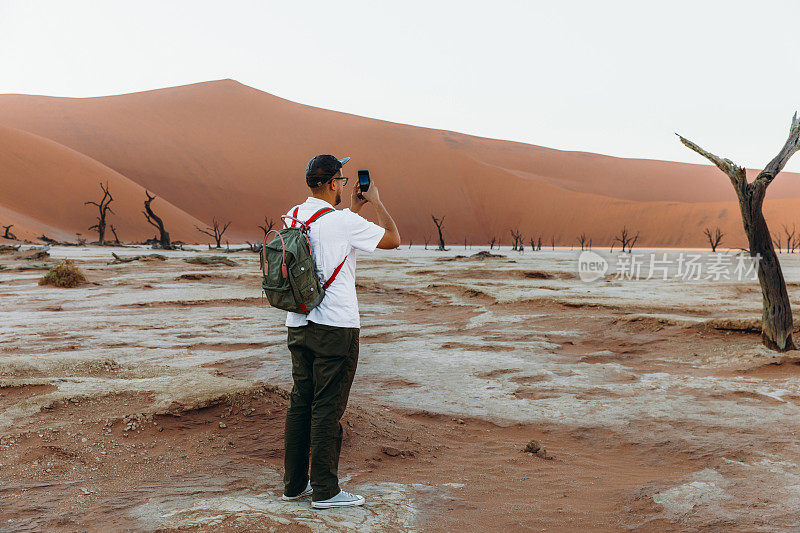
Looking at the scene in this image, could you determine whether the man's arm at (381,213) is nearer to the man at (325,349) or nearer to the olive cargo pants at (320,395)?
the man at (325,349)

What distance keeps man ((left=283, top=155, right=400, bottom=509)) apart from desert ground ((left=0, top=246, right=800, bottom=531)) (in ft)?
0.55

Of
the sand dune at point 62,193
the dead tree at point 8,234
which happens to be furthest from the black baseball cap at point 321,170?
the sand dune at point 62,193

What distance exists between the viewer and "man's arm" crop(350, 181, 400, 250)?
2963 mm

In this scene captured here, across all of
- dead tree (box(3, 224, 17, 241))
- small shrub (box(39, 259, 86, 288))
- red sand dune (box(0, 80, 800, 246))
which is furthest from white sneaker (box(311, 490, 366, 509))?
red sand dune (box(0, 80, 800, 246))

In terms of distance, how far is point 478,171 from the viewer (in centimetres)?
9856

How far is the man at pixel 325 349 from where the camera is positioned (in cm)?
282

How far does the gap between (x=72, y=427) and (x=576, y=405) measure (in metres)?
3.79

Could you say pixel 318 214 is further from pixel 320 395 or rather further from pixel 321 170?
pixel 320 395

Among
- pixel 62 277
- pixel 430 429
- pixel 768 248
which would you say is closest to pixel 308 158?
pixel 62 277

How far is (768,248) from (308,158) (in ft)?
268

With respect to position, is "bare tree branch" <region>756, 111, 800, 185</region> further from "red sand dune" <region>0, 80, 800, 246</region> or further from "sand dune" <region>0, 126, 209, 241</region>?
"red sand dune" <region>0, 80, 800, 246</region>

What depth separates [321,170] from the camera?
117 inches

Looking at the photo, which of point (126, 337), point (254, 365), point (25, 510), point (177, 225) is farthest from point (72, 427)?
point (177, 225)

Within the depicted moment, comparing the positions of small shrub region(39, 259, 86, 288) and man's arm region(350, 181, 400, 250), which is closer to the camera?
man's arm region(350, 181, 400, 250)
